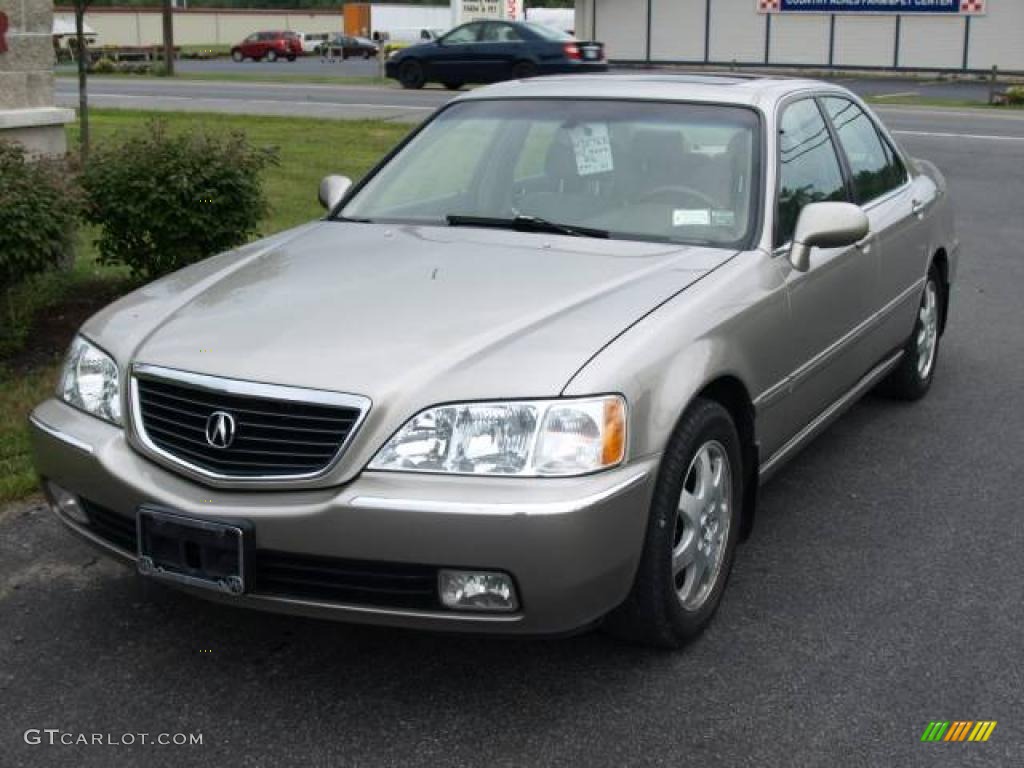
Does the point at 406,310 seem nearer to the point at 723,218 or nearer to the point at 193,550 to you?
the point at 193,550

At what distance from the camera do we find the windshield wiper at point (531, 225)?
4.70 m

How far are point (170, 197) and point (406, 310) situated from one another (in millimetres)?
3912

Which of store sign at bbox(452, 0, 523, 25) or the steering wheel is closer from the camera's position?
the steering wheel

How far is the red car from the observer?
62844 millimetres

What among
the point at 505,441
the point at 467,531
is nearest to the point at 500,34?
the point at 505,441

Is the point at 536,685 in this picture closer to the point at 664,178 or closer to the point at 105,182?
the point at 664,178

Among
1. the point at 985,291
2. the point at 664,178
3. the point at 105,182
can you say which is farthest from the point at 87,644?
the point at 985,291

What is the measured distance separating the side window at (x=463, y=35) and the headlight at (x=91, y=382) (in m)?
26.4

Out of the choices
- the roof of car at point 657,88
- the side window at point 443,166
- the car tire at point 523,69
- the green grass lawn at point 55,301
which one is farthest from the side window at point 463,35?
the side window at point 443,166

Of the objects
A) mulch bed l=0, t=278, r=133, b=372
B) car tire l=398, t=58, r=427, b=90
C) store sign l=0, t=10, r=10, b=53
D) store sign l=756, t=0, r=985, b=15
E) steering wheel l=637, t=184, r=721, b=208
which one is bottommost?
mulch bed l=0, t=278, r=133, b=372

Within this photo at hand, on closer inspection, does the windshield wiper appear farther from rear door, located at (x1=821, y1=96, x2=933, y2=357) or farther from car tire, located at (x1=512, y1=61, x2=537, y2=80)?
car tire, located at (x1=512, y1=61, x2=537, y2=80)

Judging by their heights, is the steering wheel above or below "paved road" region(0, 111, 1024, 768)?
above

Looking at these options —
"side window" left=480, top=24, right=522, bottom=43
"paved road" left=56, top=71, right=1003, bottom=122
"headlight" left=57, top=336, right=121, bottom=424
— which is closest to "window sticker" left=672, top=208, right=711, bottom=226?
"headlight" left=57, top=336, right=121, bottom=424

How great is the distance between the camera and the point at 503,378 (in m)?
3.49
